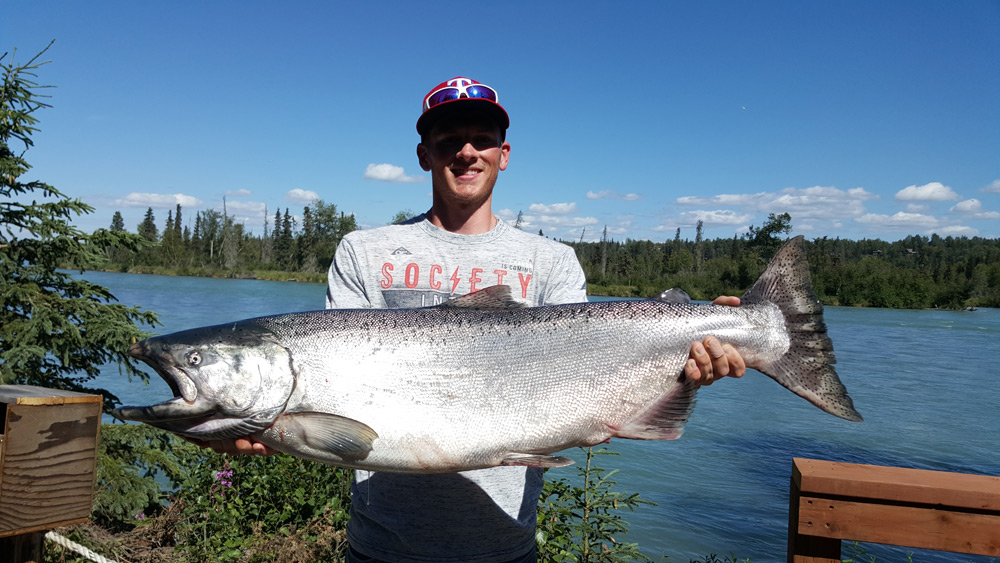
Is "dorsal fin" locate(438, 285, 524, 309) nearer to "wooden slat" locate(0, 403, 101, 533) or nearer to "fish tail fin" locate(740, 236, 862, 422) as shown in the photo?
"fish tail fin" locate(740, 236, 862, 422)

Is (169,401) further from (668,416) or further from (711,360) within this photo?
(711,360)

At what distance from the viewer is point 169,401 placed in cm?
252

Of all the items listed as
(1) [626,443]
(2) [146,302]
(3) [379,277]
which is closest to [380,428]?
(3) [379,277]

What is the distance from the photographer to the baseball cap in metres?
2.99

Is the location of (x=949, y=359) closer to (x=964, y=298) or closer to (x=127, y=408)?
(x=127, y=408)

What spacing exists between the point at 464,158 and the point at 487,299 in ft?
2.28

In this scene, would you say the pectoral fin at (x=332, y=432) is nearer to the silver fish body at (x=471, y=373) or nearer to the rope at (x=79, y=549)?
the silver fish body at (x=471, y=373)

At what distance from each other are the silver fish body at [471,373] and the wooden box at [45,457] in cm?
18

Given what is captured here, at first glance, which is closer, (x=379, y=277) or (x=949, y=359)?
(x=379, y=277)

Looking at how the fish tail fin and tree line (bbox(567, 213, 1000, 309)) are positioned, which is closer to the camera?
the fish tail fin

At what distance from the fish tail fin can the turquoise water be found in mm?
6862

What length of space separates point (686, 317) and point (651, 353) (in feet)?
0.81

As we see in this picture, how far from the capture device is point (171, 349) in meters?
2.61

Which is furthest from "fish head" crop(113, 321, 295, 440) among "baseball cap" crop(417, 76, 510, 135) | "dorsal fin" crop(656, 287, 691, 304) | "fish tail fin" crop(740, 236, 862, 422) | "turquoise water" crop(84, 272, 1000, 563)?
"turquoise water" crop(84, 272, 1000, 563)
